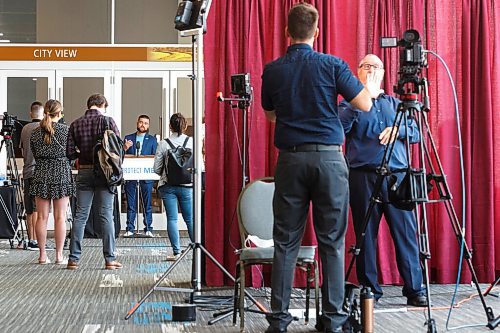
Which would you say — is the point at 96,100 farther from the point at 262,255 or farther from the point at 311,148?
the point at 311,148

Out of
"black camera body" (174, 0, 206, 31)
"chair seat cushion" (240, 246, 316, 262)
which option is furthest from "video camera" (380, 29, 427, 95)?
"black camera body" (174, 0, 206, 31)

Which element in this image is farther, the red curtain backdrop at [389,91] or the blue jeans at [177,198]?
the blue jeans at [177,198]

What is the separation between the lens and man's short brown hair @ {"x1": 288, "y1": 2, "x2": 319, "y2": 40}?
412 cm

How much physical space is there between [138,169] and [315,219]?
19.8ft

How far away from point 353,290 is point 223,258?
1.69 m

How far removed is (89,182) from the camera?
7203 millimetres

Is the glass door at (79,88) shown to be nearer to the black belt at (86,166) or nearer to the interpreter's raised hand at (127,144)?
the interpreter's raised hand at (127,144)

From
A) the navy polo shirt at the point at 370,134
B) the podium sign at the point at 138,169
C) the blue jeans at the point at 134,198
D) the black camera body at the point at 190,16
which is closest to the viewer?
the black camera body at the point at 190,16

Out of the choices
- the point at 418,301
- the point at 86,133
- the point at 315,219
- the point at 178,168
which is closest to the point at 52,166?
the point at 86,133

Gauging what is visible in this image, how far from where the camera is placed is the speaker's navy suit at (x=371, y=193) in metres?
5.20

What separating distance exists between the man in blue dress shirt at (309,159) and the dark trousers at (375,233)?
111 centimetres

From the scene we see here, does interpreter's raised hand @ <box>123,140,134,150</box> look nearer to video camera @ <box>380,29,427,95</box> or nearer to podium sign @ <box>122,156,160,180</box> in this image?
podium sign @ <box>122,156,160,180</box>

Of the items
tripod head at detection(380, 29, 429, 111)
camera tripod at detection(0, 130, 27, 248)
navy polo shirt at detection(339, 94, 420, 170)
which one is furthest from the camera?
camera tripod at detection(0, 130, 27, 248)

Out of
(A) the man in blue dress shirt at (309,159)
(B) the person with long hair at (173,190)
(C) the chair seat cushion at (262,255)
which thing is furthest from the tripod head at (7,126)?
(A) the man in blue dress shirt at (309,159)
